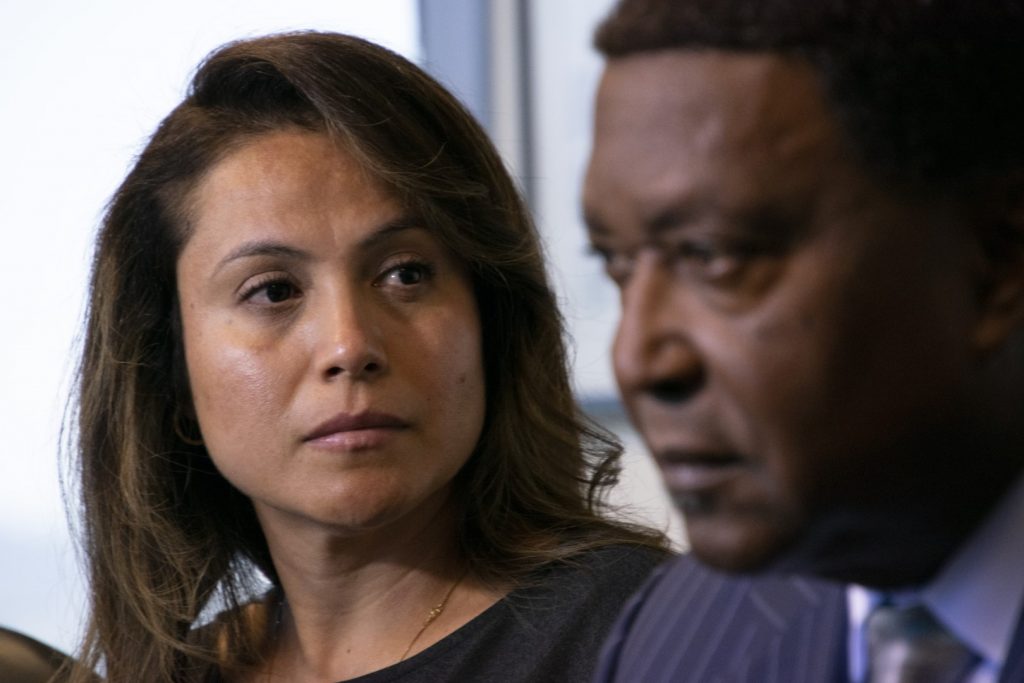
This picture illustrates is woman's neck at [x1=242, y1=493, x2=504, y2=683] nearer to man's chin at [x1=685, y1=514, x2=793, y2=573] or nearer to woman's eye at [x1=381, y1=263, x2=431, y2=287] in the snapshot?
woman's eye at [x1=381, y1=263, x2=431, y2=287]

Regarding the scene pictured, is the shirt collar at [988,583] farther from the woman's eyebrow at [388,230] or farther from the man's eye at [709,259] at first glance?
the woman's eyebrow at [388,230]

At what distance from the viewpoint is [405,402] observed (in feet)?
4.31

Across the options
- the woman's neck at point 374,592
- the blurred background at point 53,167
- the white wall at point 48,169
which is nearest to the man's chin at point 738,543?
the woman's neck at point 374,592

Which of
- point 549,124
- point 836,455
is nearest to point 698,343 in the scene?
point 836,455

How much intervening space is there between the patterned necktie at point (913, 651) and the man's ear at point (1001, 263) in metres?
0.14

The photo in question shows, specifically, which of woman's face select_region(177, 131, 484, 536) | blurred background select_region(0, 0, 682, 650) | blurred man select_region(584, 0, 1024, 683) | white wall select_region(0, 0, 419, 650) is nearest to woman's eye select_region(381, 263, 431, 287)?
woman's face select_region(177, 131, 484, 536)

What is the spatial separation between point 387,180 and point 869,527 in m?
0.81

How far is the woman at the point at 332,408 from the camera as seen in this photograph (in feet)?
4.34

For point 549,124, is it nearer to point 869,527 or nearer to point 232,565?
point 232,565

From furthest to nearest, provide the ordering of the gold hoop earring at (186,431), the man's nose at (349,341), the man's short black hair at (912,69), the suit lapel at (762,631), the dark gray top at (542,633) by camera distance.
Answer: the gold hoop earring at (186,431) → the dark gray top at (542,633) → the man's nose at (349,341) → the suit lapel at (762,631) → the man's short black hair at (912,69)

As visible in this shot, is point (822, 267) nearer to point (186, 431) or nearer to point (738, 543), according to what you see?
point (738, 543)

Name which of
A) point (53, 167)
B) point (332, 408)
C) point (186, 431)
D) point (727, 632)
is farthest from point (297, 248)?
point (53, 167)

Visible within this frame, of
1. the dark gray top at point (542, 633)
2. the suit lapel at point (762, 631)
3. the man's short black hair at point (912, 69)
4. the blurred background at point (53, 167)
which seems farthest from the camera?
the blurred background at point (53, 167)

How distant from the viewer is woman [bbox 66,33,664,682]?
52.1 inches
